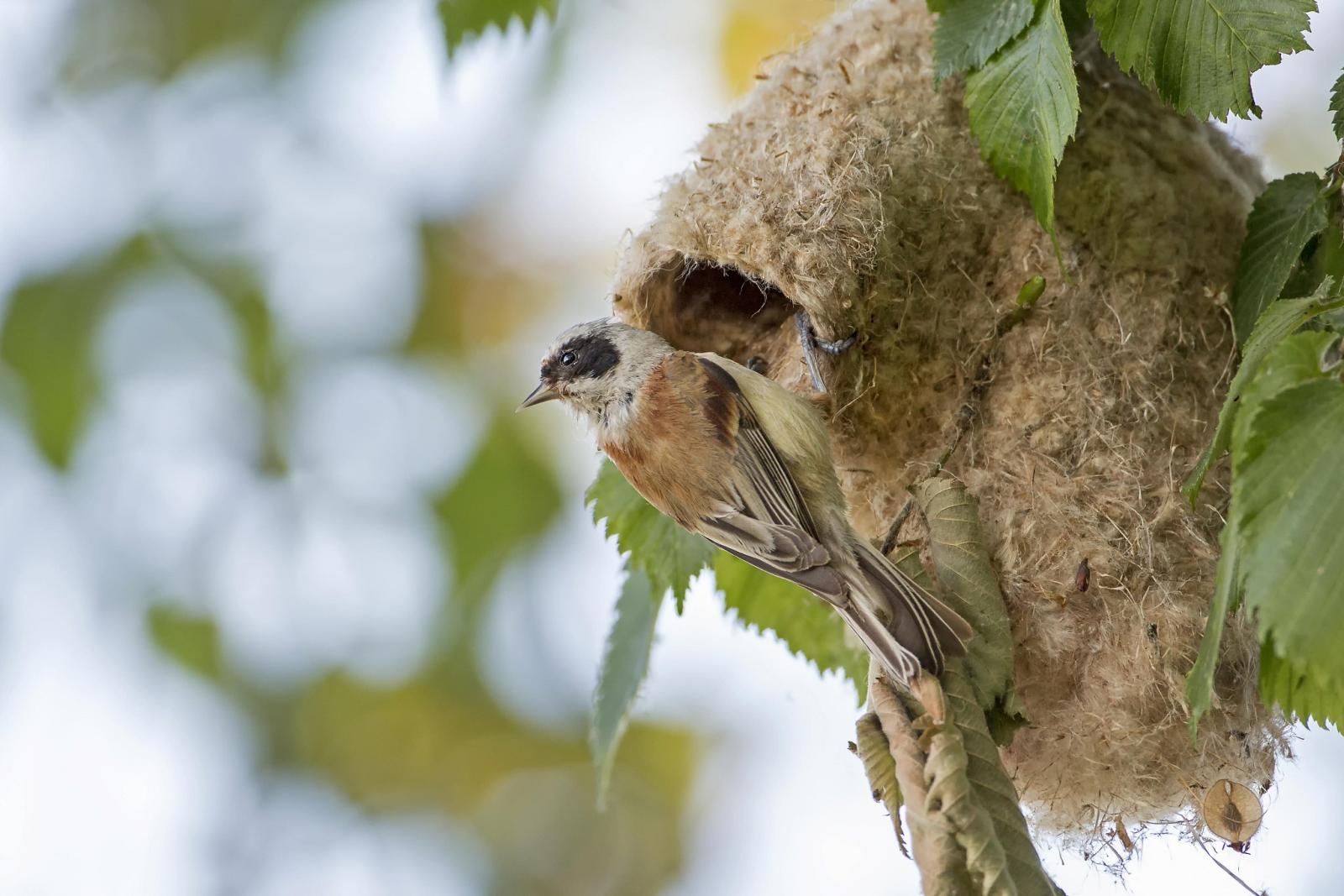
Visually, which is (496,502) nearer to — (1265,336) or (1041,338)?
(1041,338)

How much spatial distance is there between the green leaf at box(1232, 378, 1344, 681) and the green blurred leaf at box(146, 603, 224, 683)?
14.5 ft

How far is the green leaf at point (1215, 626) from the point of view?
175cm

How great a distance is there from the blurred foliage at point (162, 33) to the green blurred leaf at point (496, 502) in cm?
175


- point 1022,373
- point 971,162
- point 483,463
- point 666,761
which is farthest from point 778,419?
point 666,761

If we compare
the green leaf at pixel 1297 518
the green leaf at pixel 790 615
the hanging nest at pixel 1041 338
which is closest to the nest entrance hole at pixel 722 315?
the hanging nest at pixel 1041 338

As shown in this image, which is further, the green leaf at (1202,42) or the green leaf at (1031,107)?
the green leaf at (1031,107)

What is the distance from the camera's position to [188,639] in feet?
16.9

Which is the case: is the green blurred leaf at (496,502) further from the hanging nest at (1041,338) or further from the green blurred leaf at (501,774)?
the hanging nest at (1041,338)

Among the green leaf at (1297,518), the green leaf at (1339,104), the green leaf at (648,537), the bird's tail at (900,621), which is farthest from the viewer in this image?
the green leaf at (648,537)

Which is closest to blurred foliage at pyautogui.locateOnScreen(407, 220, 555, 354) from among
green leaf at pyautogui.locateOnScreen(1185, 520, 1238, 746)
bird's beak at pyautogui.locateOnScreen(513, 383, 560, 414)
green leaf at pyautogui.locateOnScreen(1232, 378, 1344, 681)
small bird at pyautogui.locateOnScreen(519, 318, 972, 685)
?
bird's beak at pyautogui.locateOnScreen(513, 383, 560, 414)

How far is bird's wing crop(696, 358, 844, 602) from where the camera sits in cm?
267

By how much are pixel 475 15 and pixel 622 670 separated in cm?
159

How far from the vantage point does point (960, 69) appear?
2555mm

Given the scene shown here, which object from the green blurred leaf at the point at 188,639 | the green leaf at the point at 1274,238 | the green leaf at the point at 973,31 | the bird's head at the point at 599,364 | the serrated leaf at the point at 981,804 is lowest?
the green blurred leaf at the point at 188,639
